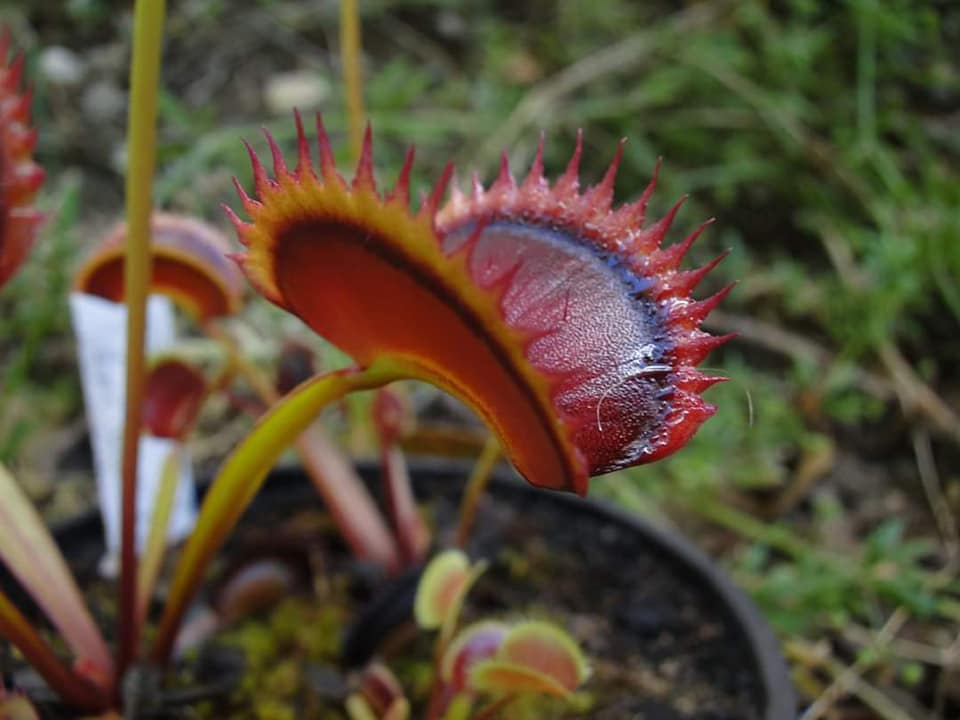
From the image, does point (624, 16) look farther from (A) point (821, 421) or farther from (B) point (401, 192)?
(B) point (401, 192)

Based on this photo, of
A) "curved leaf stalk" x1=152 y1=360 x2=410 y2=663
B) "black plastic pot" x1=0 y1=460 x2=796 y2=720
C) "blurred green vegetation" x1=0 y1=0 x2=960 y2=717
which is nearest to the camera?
"curved leaf stalk" x1=152 y1=360 x2=410 y2=663

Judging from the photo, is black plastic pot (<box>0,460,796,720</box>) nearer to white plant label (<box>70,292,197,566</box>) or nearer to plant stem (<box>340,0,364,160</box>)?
white plant label (<box>70,292,197,566</box>)

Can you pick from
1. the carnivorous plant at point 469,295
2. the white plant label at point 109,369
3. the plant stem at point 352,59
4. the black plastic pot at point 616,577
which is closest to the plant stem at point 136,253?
the carnivorous plant at point 469,295

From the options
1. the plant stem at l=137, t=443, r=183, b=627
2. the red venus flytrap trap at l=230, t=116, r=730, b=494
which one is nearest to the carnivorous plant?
the red venus flytrap trap at l=230, t=116, r=730, b=494

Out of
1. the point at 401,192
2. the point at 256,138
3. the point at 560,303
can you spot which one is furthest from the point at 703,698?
the point at 256,138

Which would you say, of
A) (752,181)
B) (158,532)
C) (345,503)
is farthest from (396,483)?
(752,181)

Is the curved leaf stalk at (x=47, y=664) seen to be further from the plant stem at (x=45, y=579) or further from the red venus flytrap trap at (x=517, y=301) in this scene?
the red venus flytrap trap at (x=517, y=301)
